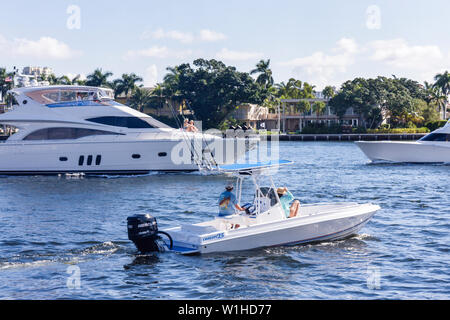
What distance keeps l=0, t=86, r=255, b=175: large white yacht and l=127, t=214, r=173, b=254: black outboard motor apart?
17478 mm

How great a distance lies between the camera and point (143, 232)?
12898mm

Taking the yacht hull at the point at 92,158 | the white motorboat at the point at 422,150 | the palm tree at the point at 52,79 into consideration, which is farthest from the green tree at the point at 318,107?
the yacht hull at the point at 92,158

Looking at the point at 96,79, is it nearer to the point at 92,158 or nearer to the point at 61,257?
the point at 92,158

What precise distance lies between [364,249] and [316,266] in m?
2.18

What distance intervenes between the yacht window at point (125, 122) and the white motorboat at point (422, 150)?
701 inches

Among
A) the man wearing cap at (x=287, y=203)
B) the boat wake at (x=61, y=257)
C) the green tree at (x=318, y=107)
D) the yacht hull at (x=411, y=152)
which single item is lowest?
the boat wake at (x=61, y=257)

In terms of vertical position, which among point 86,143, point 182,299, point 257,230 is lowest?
point 182,299

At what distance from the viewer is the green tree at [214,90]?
8519cm

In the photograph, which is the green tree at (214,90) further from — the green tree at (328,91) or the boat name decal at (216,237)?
the boat name decal at (216,237)

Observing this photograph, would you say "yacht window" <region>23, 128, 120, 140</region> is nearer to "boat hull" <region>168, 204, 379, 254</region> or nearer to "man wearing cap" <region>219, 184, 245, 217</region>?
"man wearing cap" <region>219, 184, 245, 217</region>

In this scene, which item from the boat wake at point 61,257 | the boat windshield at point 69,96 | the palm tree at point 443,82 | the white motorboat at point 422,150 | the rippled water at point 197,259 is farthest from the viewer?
the palm tree at point 443,82
